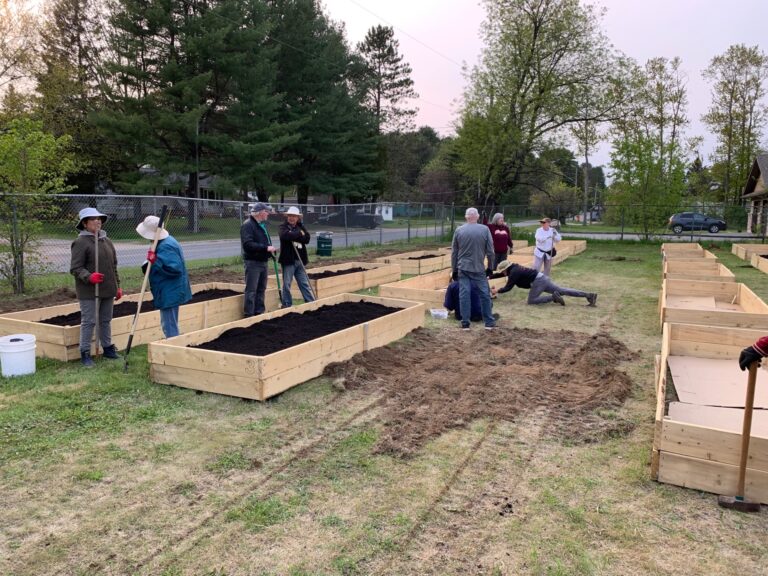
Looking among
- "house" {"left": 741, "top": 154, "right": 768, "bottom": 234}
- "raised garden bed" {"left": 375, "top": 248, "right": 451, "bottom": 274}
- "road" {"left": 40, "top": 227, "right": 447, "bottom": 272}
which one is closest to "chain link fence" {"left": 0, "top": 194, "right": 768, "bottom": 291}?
"road" {"left": 40, "top": 227, "right": 447, "bottom": 272}

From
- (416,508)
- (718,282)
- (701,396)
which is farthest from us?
(718,282)

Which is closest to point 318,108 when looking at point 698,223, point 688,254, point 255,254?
point 688,254

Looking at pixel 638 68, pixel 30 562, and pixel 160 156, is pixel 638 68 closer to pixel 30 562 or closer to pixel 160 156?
pixel 160 156

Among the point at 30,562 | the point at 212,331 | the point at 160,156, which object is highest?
the point at 160,156

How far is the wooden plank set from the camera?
10.8 feet

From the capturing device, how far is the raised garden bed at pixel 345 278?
1012 cm

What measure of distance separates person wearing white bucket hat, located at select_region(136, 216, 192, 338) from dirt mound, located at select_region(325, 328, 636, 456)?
1.84m

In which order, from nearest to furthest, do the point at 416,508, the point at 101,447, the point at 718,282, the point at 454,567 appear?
the point at 454,567, the point at 416,508, the point at 101,447, the point at 718,282

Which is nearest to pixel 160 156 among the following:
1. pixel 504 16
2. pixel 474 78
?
pixel 474 78

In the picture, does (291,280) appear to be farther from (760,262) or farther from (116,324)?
(760,262)

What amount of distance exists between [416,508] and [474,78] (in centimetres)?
2900

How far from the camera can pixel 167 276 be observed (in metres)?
5.81

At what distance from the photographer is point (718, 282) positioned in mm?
9531

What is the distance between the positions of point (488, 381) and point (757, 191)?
123ft
